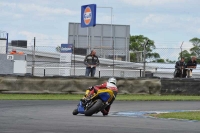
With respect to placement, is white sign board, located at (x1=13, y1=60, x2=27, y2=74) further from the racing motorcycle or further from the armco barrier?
the racing motorcycle

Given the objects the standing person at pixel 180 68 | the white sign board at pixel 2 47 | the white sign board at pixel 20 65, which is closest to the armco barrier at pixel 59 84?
the standing person at pixel 180 68

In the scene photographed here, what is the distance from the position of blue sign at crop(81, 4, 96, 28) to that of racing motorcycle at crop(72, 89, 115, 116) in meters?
19.2

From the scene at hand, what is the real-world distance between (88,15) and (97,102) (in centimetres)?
2025

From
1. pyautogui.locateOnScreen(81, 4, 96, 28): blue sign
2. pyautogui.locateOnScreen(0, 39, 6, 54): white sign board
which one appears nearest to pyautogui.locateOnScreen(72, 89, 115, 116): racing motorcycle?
pyautogui.locateOnScreen(81, 4, 96, 28): blue sign

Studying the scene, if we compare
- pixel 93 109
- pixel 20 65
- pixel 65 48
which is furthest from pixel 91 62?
pixel 93 109

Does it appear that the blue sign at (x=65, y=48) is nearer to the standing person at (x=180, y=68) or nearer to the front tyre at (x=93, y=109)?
the standing person at (x=180, y=68)

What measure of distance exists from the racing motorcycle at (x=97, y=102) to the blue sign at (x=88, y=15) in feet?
63.1

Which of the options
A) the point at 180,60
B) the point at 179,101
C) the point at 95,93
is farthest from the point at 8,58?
the point at 95,93

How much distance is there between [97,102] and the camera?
52.6ft

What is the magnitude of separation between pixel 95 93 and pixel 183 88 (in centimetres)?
1330

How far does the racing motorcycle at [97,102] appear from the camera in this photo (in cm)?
1595

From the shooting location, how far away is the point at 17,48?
43781mm

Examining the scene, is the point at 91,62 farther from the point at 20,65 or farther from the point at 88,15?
the point at 20,65

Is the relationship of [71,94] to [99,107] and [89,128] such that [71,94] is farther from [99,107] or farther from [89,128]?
[89,128]
